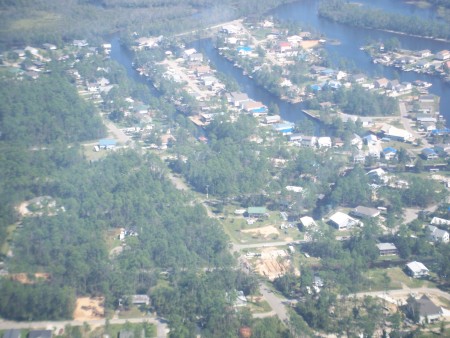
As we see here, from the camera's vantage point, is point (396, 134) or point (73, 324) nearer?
point (73, 324)

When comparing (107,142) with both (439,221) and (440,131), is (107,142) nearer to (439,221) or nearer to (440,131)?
(439,221)

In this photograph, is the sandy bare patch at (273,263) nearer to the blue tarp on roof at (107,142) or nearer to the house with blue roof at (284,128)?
the house with blue roof at (284,128)

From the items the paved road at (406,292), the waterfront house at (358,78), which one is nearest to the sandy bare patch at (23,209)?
the paved road at (406,292)

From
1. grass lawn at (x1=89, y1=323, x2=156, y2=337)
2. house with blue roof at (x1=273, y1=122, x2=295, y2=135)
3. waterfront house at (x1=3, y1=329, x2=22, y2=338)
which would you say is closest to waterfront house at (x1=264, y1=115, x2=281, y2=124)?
house with blue roof at (x1=273, y1=122, x2=295, y2=135)

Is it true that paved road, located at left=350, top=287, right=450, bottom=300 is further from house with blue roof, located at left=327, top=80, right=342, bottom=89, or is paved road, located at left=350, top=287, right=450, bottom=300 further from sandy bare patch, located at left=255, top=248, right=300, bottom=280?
house with blue roof, located at left=327, top=80, right=342, bottom=89

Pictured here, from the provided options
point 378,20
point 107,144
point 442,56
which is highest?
point 378,20

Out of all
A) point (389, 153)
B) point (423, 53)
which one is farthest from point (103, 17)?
point (389, 153)
